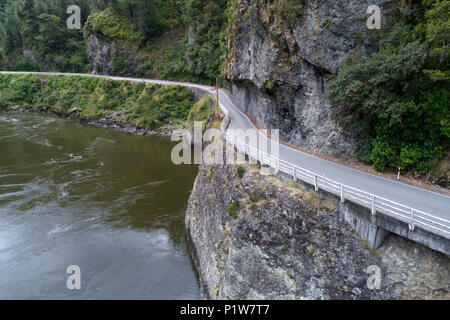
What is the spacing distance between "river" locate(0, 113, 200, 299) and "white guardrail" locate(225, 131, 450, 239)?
25.0 feet

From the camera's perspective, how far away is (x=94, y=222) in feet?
64.7

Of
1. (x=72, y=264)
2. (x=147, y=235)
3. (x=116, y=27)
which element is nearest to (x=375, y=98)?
(x=147, y=235)

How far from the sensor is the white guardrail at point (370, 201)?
8594 millimetres

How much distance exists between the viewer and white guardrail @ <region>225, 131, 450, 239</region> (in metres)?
8.59

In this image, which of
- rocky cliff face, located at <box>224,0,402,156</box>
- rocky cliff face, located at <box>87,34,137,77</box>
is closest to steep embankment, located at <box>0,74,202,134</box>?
rocky cliff face, located at <box>87,34,137,77</box>

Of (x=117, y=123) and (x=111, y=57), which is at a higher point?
(x=111, y=57)

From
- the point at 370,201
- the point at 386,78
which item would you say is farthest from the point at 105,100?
the point at 370,201

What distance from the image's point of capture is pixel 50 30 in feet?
224

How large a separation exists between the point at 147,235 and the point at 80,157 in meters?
18.0

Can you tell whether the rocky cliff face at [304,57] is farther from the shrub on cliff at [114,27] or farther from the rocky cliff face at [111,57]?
the rocky cliff face at [111,57]

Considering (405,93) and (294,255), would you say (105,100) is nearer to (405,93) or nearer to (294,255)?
(294,255)

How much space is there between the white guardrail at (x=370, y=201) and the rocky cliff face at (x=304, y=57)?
4.17 meters

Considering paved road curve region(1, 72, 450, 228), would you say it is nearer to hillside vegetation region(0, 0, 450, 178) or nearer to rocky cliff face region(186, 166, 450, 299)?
hillside vegetation region(0, 0, 450, 178)

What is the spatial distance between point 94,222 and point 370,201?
17573 mm
